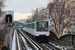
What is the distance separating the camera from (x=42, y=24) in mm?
19422

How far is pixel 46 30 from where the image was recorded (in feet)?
64.3

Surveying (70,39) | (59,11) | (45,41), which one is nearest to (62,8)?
(59,11)

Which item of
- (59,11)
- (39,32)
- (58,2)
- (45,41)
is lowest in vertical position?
(45,41)

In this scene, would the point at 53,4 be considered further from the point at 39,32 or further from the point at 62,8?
the point at 39,32

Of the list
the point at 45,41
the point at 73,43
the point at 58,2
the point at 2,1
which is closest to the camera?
the point at 73,43

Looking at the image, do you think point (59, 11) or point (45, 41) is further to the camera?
point (59, 11)

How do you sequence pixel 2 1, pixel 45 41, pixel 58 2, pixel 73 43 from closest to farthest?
pixel 73 43
pixel 2 1
pixel 45 41
pixel 58 2

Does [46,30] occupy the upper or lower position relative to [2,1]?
lower

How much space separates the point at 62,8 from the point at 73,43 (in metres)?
16.3

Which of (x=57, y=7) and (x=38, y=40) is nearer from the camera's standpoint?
(x=38, y=40)

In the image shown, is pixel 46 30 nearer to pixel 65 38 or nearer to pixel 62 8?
pixel 65 38

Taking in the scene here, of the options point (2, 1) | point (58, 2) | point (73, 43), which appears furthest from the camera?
point (58, 2)

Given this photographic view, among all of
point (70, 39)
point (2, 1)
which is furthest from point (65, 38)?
point (2, 1)

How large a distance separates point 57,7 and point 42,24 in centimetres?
1412
